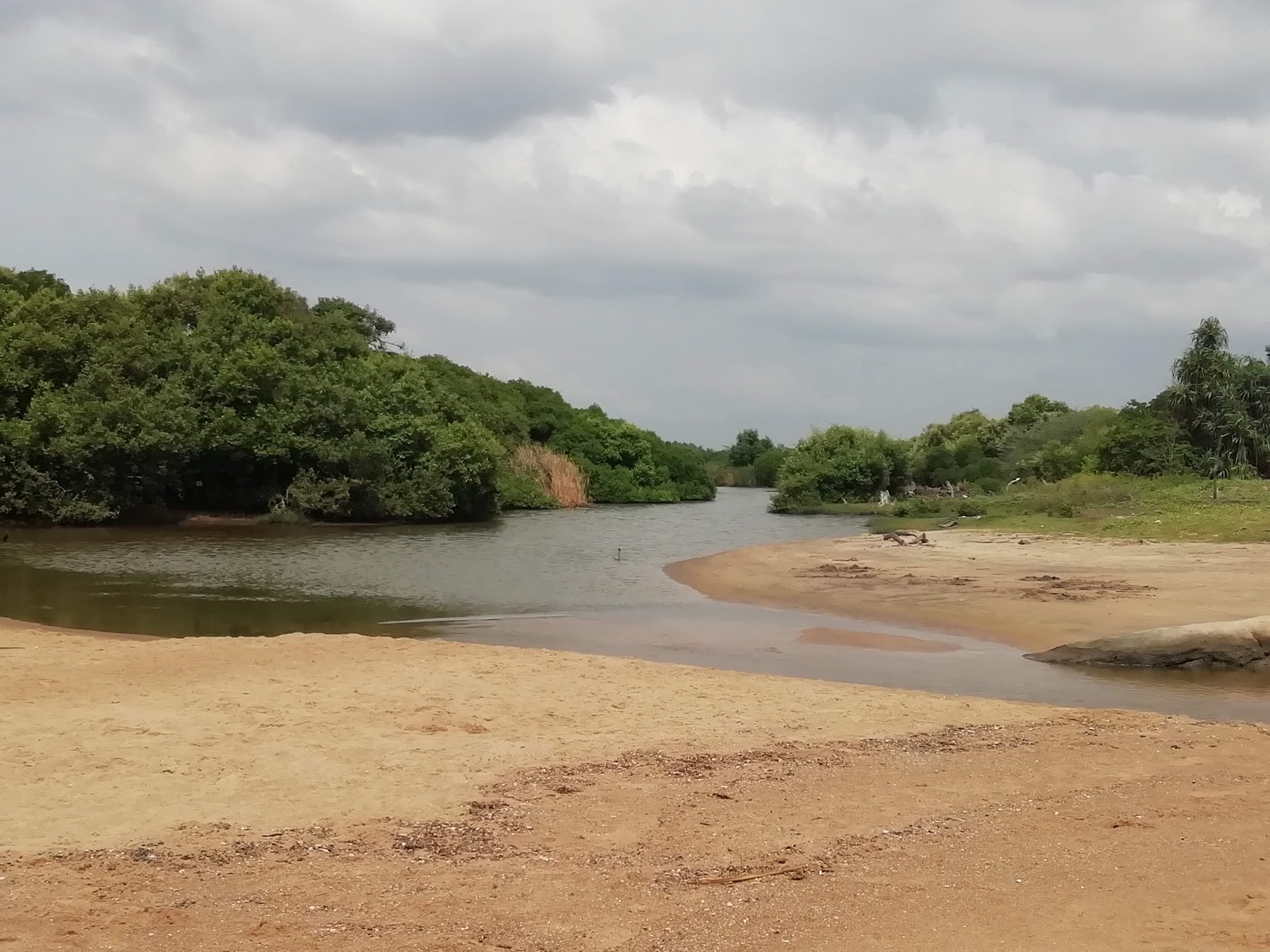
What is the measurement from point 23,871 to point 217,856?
3.34 feet

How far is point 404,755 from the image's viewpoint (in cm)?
913

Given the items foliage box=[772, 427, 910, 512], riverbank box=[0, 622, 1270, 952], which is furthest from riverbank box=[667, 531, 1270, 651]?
foliage box=[772, 427, 910, 512]

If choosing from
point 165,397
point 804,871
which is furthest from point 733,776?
point 165,397

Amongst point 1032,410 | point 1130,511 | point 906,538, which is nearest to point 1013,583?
point 906,538

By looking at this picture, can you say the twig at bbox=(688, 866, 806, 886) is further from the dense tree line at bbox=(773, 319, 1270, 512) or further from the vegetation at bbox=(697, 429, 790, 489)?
the vegetation at bbox=(697, 429, 790, 489)

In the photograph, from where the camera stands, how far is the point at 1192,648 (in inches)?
594

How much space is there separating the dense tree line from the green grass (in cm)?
468

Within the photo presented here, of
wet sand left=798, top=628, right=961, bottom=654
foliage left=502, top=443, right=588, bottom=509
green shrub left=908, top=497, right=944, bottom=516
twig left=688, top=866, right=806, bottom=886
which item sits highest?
foliage left=502, top=443, right=588, bottom=509

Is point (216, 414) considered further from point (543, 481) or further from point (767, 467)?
point (767, 467)

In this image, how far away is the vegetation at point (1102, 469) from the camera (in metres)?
36.8

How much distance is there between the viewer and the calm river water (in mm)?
14750

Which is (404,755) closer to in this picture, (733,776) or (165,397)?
(733,776)

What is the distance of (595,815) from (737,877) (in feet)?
4.76

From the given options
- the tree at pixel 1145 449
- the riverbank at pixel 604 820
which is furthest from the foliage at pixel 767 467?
the riverbank at pixel 604 820
